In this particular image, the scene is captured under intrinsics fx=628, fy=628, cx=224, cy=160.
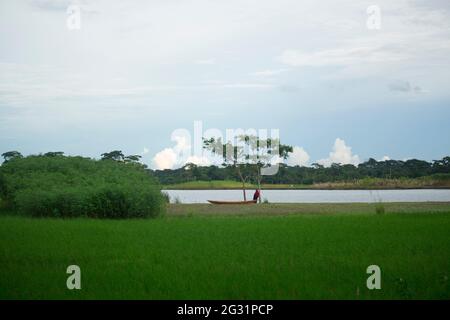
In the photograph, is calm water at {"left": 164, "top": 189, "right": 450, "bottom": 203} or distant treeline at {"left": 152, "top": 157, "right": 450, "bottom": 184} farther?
distant treeline at {"left": 152, "top": 157, "right": 450, "bottom": 184}

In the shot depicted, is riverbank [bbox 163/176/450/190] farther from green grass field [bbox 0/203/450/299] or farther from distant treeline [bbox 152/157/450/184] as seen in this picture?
green grass field [bbox 0/203/450/299]

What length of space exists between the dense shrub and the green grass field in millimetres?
4786

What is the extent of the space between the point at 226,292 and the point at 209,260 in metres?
3.00

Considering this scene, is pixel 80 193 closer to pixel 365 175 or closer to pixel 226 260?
pixel 226 260

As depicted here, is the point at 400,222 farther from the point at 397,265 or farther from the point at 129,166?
the point at 129,166

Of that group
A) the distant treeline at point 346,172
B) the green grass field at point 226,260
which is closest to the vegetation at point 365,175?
the distant treeline at point 346,172

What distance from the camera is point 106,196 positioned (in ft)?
84.0

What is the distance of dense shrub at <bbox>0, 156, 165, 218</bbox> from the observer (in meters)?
25.5

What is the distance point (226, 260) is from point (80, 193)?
14.2m

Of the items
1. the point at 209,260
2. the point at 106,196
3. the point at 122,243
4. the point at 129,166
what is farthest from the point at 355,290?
the point at 129,166

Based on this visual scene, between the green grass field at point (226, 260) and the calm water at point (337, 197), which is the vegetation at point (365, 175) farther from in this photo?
the green grass field at point (226, 260)

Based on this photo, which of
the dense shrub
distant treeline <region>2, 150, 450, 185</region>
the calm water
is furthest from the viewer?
distant treeline <region>2, 150, 450, 185</region>

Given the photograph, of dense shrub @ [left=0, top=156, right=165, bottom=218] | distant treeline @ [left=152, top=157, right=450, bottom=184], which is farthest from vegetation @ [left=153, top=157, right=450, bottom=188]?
dense shrub @ [left=0, top=156, right=165, bottom=218]

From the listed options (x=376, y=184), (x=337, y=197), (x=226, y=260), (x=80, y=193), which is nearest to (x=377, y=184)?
(x=376, y=184)
